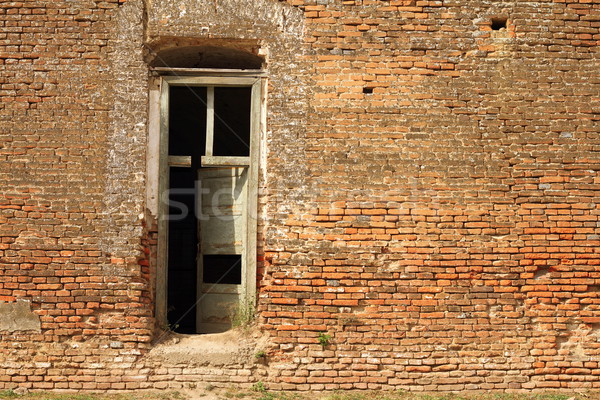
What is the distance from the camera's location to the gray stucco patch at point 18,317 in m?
5.57

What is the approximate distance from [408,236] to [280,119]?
70.3 inches

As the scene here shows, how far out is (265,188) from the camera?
5.86 m

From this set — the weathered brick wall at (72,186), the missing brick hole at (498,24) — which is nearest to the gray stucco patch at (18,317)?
the weathered brick wall at (72,186)

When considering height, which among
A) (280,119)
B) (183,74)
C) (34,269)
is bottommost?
(34,269)

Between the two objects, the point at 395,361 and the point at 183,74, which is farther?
the point at 183,74

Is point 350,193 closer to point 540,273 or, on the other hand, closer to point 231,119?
point 540,273

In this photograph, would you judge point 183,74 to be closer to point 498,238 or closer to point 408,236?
point 408,236

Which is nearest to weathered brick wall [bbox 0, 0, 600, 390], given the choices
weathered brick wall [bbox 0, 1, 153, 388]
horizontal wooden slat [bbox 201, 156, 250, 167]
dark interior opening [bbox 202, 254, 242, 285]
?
weathered brick wall [bbox 0, 1, 153, 388]

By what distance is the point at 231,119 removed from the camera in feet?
25.4

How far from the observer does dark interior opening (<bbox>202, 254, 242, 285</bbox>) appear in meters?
6.12

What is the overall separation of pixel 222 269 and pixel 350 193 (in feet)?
5.38

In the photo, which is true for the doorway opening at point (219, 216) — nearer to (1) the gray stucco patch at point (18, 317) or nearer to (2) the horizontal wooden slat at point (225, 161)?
(2) the horizontal wooden slat at point (225, 161)

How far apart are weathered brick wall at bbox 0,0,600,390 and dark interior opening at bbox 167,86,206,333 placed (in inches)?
68.9

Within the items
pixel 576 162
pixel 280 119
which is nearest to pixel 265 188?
pixel 280 119
